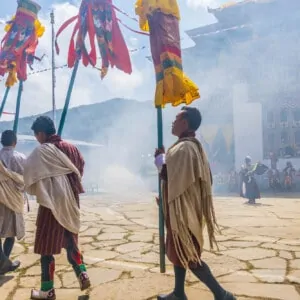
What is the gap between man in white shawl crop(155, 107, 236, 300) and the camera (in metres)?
2.87

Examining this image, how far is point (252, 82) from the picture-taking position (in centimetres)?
1852

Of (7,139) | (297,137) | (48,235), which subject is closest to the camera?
(48,235)

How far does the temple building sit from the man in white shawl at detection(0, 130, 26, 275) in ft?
51.1

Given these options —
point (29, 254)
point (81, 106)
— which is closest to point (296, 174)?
point (29, 254)

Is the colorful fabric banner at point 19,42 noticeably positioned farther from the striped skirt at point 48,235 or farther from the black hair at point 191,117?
the black hair at point 191,117

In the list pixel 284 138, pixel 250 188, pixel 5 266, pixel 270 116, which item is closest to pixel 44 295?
pixel 5 266

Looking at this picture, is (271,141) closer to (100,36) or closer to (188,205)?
(100,36)

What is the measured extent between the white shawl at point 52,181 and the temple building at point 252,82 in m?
15.9

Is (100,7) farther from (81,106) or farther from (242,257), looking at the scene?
(81,106)

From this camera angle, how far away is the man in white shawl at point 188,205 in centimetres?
287

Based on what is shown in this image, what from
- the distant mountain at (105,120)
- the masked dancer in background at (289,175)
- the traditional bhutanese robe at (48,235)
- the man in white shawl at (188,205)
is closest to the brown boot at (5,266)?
the traditional bhutanese robe at (48,235)

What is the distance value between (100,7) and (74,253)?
284cm

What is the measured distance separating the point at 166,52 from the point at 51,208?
1980 mm

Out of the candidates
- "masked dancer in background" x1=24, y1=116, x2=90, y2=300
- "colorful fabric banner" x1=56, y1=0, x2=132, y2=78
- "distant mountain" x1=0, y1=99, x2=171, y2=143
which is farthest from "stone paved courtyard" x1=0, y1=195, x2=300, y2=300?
"distant mountain" x1=0, y1=99, x2=171, y2=143
